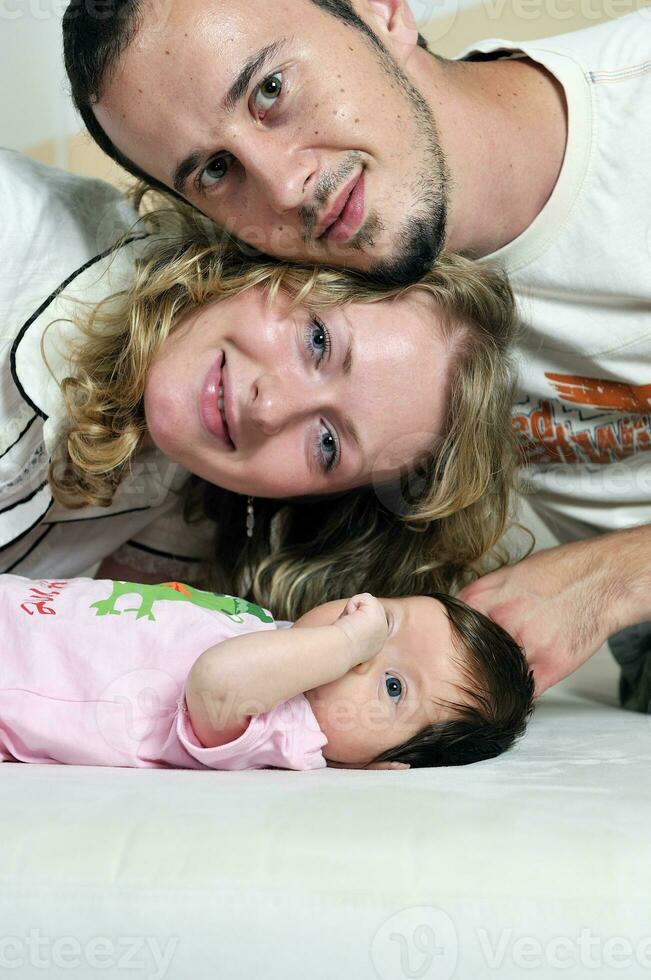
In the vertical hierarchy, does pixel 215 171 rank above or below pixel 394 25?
below

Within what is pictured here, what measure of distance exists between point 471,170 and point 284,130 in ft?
0.92

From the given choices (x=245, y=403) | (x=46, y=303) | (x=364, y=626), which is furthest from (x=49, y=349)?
(x=364, y=626)

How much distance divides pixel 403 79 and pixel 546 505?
694 millimetres

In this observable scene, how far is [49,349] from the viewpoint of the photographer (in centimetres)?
123

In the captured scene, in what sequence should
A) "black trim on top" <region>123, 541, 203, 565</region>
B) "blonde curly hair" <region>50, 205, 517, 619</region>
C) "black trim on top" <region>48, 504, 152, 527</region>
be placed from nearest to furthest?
"blonde curly hair" <region>50, 205, 517, 619</region>
"black trim on top" <region>48, 504, 152, 527</region>
"black trim on top" <region>123, 541, 203, 565</region>

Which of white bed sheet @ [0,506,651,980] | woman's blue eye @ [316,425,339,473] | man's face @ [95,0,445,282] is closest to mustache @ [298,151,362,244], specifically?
man's face @ [95,0,445,282]

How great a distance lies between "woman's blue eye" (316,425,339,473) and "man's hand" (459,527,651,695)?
0.81ft

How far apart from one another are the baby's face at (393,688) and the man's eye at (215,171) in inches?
19.8

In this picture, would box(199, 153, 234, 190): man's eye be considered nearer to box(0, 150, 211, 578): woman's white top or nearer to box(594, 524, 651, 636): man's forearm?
box(0, 150, 211, 578): woman's white top

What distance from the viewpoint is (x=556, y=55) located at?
4.50 ft

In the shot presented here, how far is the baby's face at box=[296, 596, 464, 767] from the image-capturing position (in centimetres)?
98

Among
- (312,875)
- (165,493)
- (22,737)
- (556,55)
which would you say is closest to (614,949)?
(312,875)

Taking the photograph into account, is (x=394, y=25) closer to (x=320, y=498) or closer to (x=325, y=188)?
(x=325, y=188)

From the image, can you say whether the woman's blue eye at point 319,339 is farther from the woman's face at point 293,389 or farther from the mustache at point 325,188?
the mustache at point 325,188
